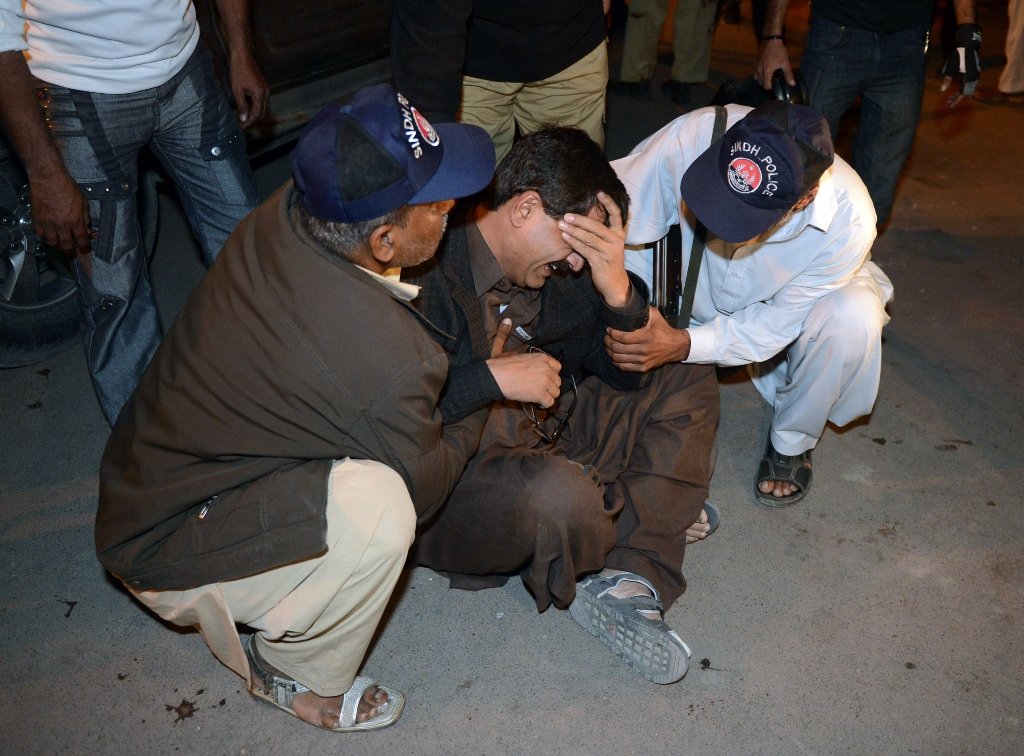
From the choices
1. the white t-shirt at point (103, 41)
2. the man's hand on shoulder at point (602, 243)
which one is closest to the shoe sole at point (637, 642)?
the man's hand on shoulder at point (602, 243)

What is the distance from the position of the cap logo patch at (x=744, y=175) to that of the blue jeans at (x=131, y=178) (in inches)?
54.4

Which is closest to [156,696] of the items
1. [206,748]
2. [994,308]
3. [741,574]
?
[206,748]

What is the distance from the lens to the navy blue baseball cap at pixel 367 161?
5.07 feet

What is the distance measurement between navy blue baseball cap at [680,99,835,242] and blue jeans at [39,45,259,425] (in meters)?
1.30

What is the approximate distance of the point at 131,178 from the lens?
226cm

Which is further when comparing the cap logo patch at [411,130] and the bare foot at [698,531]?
the bare foot at [698,531]

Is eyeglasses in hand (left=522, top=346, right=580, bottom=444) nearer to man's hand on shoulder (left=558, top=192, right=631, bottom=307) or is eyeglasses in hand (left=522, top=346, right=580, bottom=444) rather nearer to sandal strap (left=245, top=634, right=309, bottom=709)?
man's hand on shoulder (left=558, top=192, right=631, bottom=307)

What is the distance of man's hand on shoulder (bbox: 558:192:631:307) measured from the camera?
2.00 m

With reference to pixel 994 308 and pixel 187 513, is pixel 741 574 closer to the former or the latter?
pixel 187 513

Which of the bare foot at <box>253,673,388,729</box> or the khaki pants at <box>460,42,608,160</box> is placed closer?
the bare foot at <box>253,673,388,729</box>

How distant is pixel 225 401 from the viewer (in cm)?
161

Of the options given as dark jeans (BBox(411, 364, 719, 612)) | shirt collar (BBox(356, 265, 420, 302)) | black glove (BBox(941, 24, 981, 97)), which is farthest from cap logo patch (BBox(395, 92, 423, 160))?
black glove (BBox(941, 24, 981, 97))

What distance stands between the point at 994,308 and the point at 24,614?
3499mm

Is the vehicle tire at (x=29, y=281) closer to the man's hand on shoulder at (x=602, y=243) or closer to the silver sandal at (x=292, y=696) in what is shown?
the silver sandal at (x=292, y=696)
